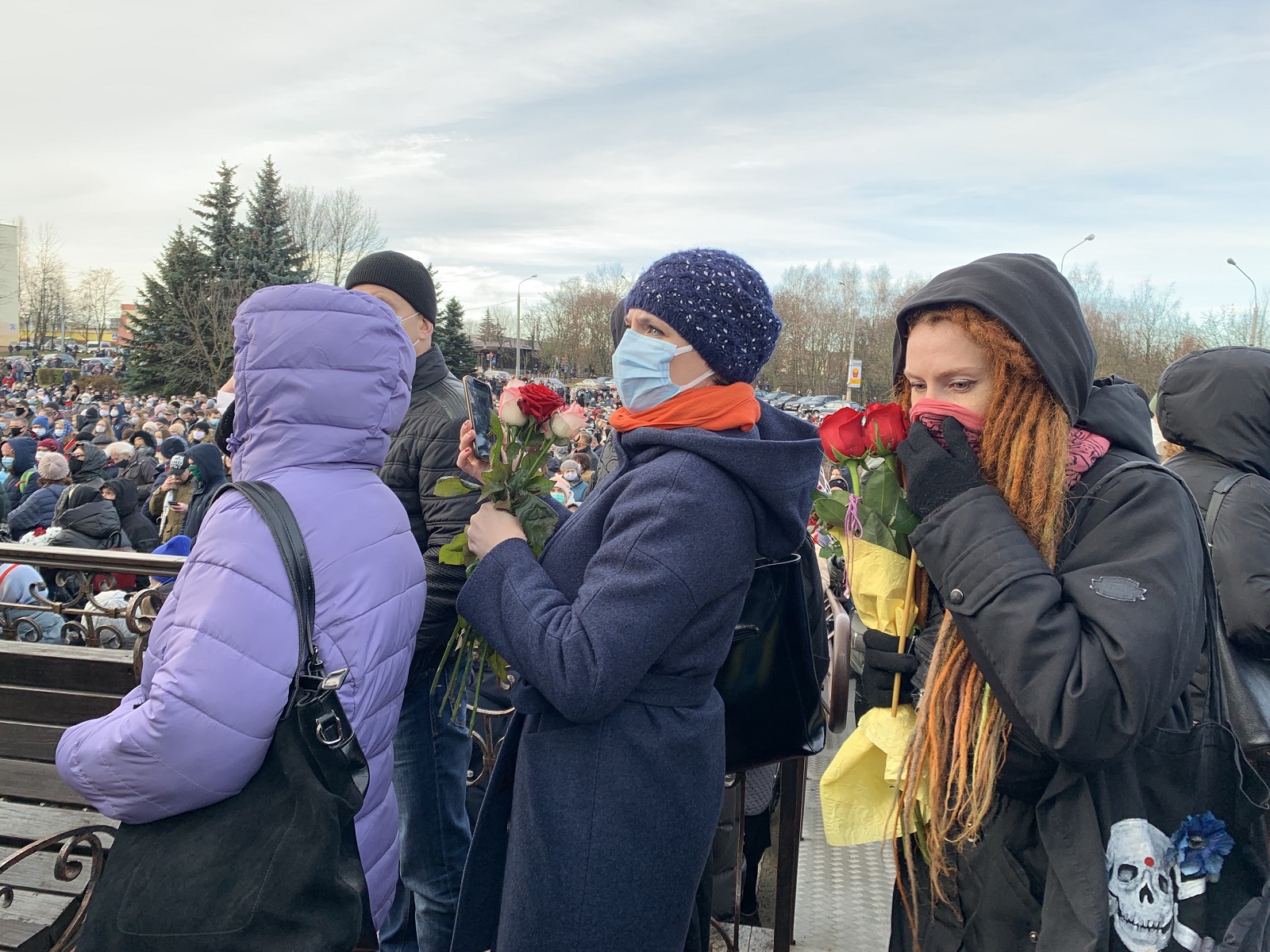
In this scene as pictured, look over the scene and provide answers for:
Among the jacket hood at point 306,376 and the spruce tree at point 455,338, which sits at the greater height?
the spruce tree at point 455,338

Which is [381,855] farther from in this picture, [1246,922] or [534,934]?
[1246,922]

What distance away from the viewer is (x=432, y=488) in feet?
8.20

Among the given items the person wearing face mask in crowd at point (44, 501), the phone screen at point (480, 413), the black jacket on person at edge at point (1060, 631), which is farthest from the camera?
the person wearing face mask in crowd at point (44, 501)

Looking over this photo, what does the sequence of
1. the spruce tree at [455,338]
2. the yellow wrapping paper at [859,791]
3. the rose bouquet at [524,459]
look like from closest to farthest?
1. the yellow wrapping paper at [859,791]
2. the rose bouquet at [524,459]
3. the spruce tree at [455,338]

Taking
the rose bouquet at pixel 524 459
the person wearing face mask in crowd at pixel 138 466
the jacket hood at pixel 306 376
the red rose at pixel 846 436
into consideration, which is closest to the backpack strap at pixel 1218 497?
the red rose at pixel 846 436

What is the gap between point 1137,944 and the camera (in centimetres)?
141

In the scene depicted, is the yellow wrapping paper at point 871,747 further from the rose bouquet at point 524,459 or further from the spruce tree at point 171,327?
the spruce tree at point 171,327

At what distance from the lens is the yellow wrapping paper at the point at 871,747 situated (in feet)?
5.57

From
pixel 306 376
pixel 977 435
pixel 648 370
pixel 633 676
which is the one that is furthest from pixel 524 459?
pixel 977 435

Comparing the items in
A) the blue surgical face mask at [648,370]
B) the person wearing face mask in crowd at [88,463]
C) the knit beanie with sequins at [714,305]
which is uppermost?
the knit beanie with sequins at [714,305]

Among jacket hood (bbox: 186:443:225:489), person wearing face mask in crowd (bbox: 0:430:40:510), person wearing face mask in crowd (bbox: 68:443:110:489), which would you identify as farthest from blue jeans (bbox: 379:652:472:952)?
person wearing face mask in crowd (bbox: 0:430:40:510)

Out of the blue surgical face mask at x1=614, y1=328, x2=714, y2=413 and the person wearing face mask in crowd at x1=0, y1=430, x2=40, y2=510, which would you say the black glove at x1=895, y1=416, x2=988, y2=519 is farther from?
the person wearing face mask in crowd at x1=0, y1=430, x2=40, y2=510

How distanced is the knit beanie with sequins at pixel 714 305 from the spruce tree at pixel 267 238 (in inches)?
1278

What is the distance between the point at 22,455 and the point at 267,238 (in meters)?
22.2
